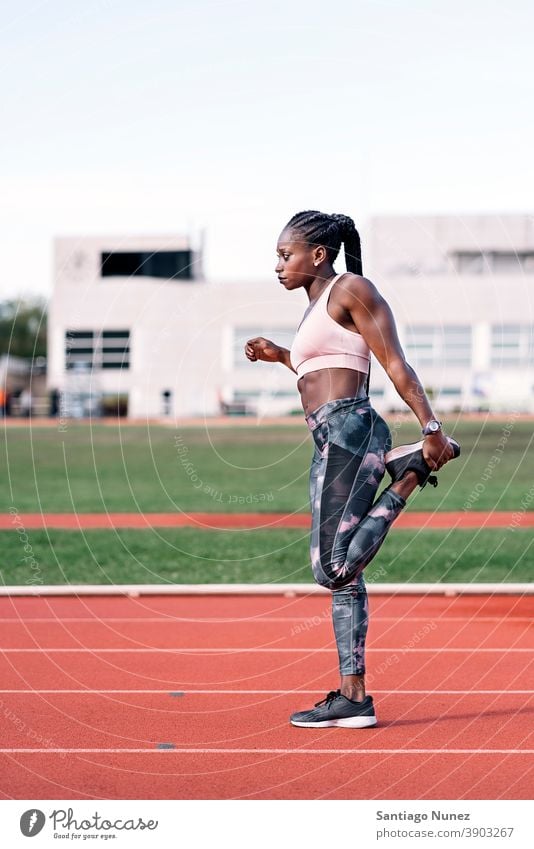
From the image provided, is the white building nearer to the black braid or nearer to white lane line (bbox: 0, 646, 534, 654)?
white lane line (bbox: 0, 646, 534, 654)

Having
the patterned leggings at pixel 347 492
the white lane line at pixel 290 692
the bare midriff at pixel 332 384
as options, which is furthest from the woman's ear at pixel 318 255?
the white lane line at pixel 290 692

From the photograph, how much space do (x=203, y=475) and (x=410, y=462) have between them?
84.1 ft

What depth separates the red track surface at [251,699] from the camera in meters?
5.31

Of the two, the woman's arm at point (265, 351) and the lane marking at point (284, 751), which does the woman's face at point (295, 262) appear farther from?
the lane marking at point (284, 751)

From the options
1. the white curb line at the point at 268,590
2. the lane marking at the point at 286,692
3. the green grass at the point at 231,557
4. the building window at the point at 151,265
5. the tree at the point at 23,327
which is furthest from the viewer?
the tree at the point at 23,327

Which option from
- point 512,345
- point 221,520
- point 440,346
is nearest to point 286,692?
point 221,520

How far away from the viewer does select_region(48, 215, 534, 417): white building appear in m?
80.0

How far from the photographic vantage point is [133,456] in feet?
128

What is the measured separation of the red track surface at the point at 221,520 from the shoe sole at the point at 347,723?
11388 mm

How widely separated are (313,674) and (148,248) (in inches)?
3205

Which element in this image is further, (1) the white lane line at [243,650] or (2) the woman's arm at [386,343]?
(1) the white lane line at [243,650]

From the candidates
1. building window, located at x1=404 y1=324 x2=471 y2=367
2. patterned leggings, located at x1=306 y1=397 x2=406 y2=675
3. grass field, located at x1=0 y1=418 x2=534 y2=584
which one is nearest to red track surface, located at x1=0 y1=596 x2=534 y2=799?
patterned leggings, located at x1=306 y1=397 x2=406 y2=675

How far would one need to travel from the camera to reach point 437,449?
18.9ft

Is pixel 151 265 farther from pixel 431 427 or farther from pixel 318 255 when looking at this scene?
pixel 431 427
